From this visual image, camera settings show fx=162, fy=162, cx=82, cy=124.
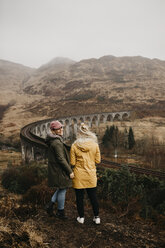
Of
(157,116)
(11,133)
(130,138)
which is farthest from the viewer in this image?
(157,116)

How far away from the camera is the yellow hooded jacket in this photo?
343cm

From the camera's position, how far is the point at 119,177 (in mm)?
6785

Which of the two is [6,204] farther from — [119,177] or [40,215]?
[119,177]

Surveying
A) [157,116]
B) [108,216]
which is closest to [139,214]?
[108,216]

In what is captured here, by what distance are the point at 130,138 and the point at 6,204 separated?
36.8m

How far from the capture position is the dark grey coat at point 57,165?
11.2ft

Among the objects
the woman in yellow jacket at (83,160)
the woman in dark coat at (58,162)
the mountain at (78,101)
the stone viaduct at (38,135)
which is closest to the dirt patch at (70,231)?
the woman in yellow jacket at (83,160)

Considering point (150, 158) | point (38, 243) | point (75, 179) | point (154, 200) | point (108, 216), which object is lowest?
point (150, 158)

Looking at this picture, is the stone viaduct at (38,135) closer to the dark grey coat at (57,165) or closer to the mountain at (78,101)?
the mountain at (78,101)

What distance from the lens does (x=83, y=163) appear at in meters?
3.43

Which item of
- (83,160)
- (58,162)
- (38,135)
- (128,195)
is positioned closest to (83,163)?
(83,160)

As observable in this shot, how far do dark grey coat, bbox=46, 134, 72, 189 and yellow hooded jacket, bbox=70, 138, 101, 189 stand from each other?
0.64 ft

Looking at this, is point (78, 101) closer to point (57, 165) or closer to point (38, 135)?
point (38, 135)

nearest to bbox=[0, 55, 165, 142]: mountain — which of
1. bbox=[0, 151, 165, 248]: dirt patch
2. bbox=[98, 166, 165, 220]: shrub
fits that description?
bbox=[98, 166, 165, 220]: shrub
